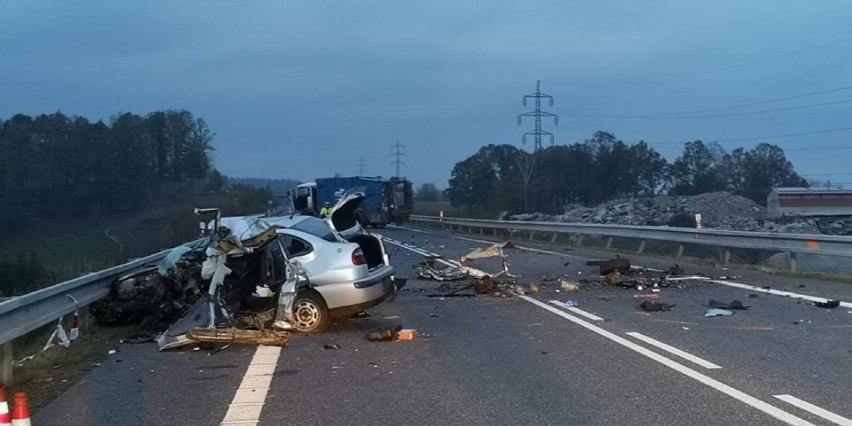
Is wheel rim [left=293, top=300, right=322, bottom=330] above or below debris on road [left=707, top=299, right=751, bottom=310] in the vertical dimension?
above

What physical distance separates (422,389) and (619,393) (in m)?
1.71

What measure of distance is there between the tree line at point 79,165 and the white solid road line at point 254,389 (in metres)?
29.6

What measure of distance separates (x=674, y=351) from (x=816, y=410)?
9.07 ft

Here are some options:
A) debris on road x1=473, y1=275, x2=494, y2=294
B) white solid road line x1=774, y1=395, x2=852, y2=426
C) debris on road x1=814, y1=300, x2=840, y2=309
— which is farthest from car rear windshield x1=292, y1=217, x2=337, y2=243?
debris on road x1=814, y1=300, x2=840, y2=309

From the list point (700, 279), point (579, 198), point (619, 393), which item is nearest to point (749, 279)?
point (700, 279)

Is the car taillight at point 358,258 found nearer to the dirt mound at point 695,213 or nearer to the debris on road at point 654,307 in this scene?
the debris on road at point 654,307

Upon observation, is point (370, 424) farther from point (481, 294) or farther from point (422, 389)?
point (481, 294)

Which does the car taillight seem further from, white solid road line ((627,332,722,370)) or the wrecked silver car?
white solid road line ((627,332,722,370))

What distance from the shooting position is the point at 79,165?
49.6 meters

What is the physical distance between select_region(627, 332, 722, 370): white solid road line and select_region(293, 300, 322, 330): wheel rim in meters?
3.98

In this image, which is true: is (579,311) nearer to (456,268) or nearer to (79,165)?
(456,268)

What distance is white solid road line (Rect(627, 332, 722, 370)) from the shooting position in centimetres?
846

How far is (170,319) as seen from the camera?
40.2ft

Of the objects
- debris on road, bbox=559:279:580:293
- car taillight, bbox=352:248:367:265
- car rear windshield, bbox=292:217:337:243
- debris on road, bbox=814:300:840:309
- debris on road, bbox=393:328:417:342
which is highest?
car rear windshield, bbox=292:217:337:243
